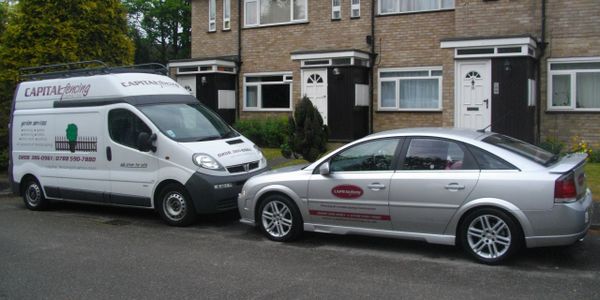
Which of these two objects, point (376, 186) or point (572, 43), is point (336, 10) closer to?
point (572, 43)

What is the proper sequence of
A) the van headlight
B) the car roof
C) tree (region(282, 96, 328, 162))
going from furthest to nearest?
tree (region(282, 96, 328, 162)) → the van headlight → the car roof

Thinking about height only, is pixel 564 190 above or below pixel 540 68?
below

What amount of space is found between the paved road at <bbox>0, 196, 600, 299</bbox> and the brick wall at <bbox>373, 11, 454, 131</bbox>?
33.6ft

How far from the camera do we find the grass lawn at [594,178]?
1038 cm

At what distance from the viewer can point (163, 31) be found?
1911 inches

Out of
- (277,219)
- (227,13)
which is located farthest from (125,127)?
(227,13)

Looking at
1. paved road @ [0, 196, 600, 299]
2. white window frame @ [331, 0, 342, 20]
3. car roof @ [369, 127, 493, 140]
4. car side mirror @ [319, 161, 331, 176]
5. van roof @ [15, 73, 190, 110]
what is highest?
white window frame @ [331, 0, 342, 20]

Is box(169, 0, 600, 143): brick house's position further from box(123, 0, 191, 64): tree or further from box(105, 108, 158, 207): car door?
box(123, 0, 191, 64): tree

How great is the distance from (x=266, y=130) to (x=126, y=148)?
9.72 metres

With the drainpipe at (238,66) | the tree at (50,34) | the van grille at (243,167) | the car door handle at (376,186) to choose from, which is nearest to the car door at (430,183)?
the car door handle at (376,186)

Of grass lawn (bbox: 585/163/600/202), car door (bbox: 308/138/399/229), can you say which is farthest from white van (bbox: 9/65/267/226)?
grass lawn (bbox: 585/163/600/202)

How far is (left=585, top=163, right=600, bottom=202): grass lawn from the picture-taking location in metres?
10.4

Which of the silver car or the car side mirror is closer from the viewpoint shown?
the silver car

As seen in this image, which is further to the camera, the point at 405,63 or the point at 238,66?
the point at 238,66
